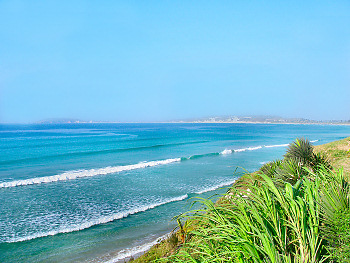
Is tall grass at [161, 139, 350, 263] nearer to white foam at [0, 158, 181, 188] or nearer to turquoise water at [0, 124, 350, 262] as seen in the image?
turquoise water at [0, 124, 350, 262]

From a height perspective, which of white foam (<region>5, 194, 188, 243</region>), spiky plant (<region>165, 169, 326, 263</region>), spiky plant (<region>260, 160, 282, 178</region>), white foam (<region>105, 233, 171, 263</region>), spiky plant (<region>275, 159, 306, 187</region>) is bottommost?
white foam (<region>5, 194, 188, 243</region>)

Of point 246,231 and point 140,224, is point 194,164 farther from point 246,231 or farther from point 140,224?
point 246,231

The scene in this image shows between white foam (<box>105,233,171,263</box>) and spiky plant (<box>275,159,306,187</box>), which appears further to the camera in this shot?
white foam (<box>105,233,171,263</box>)

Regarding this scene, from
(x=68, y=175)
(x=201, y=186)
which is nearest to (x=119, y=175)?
(x=68, y=175)

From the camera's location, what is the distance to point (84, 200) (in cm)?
1522

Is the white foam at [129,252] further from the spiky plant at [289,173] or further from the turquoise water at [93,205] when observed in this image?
the spiky plant at [289,173]

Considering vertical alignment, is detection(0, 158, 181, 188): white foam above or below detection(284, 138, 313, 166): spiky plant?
below

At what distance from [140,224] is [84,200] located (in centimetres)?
573

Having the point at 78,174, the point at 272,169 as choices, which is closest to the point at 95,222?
the point at 272,169

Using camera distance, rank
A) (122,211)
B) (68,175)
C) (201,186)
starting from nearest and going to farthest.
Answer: (122,211) → (201,186) → (68,175)

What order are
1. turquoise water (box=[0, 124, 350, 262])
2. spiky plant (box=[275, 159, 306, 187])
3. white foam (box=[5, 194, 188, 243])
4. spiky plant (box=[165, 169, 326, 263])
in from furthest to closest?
white foam (box=[5, 194, 188, 243]) → turquoise water (box=[0, 124, 350, 262]) → spiky plant (box=[275, 159, 306, 187]) → spiky plant (box=[165, 169, 326, 263])

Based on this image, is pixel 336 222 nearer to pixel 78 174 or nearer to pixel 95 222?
pixel 95 222

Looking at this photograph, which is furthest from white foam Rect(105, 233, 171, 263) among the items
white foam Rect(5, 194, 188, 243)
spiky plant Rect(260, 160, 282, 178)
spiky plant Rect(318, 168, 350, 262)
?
spiky plant Rect(318, 168, 350, 262)

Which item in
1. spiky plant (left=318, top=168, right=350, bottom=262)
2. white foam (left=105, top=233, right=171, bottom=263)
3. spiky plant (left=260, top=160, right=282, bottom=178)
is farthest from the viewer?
spiky plant (left=260, top=160, right=282, bottom=178)
